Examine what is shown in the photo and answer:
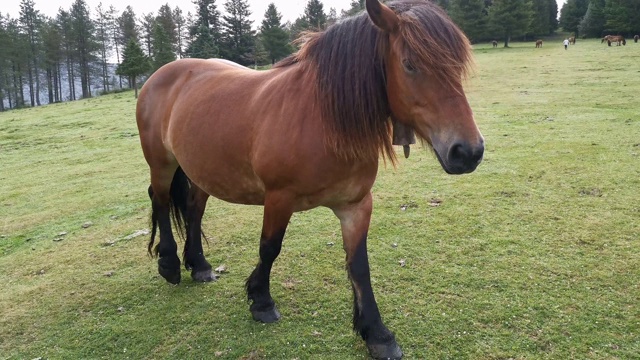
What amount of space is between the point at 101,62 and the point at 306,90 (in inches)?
2076

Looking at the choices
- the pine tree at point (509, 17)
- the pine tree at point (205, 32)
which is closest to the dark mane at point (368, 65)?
the pine tree at point (205, 32)

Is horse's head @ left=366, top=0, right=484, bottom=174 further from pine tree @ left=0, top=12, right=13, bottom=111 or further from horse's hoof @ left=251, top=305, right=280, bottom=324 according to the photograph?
pine tree @ left=0, top=12, right=13, bottom=111

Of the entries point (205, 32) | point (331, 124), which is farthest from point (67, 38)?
point (331, 124)

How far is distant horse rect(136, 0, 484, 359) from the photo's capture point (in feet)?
5.81

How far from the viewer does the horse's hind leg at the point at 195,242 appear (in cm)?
340

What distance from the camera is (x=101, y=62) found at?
46844mm

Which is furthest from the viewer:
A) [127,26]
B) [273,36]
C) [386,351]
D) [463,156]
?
[127,26]

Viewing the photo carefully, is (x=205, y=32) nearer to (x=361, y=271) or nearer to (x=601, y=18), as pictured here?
(x=361, y=271)

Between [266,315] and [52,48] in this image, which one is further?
[52,48]

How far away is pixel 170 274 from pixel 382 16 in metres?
2.58

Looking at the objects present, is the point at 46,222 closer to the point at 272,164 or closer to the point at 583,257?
the point at 272,164

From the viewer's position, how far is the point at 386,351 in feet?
7.57

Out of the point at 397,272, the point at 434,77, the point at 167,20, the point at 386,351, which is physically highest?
the point at 167,20

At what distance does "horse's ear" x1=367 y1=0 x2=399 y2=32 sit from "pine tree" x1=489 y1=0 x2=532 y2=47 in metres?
47.6
